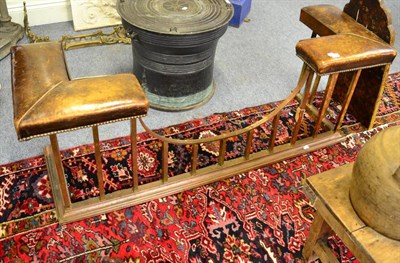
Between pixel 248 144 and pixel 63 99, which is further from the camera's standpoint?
pixel 248 144

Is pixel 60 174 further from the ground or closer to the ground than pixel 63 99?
closer to the ground

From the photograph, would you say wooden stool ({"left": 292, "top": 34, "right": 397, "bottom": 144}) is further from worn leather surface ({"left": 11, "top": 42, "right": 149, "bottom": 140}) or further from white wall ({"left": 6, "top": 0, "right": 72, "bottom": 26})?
white wall ({"left": 6, "top": 0, "right": 72, "bottom": 26})

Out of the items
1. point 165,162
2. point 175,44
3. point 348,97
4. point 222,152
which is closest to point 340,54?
point 348,97

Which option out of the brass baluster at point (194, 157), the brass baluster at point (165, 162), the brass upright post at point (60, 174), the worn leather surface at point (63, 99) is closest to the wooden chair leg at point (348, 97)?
the brass baluster at point (194, 157)

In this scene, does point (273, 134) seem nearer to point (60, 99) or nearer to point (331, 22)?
point (331, 22)

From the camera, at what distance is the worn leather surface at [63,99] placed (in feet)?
6.16

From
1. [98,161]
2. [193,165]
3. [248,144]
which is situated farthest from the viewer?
[248,144]

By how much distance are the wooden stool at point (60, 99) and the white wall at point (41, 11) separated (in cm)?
167

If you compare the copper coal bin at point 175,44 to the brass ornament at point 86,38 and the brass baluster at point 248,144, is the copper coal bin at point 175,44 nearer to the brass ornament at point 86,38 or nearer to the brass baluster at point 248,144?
the brass baluster at point 248,144

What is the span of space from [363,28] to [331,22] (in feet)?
0.66

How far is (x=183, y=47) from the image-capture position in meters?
2.68

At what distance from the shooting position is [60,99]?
6.37 feet

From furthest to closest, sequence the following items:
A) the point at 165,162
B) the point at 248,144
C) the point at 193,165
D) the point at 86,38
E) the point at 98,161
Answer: the point at 86,38, the point at 248,144, the point at 193,165, the point at 165,162, the point at 98,161

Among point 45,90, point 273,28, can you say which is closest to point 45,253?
point 45,90
